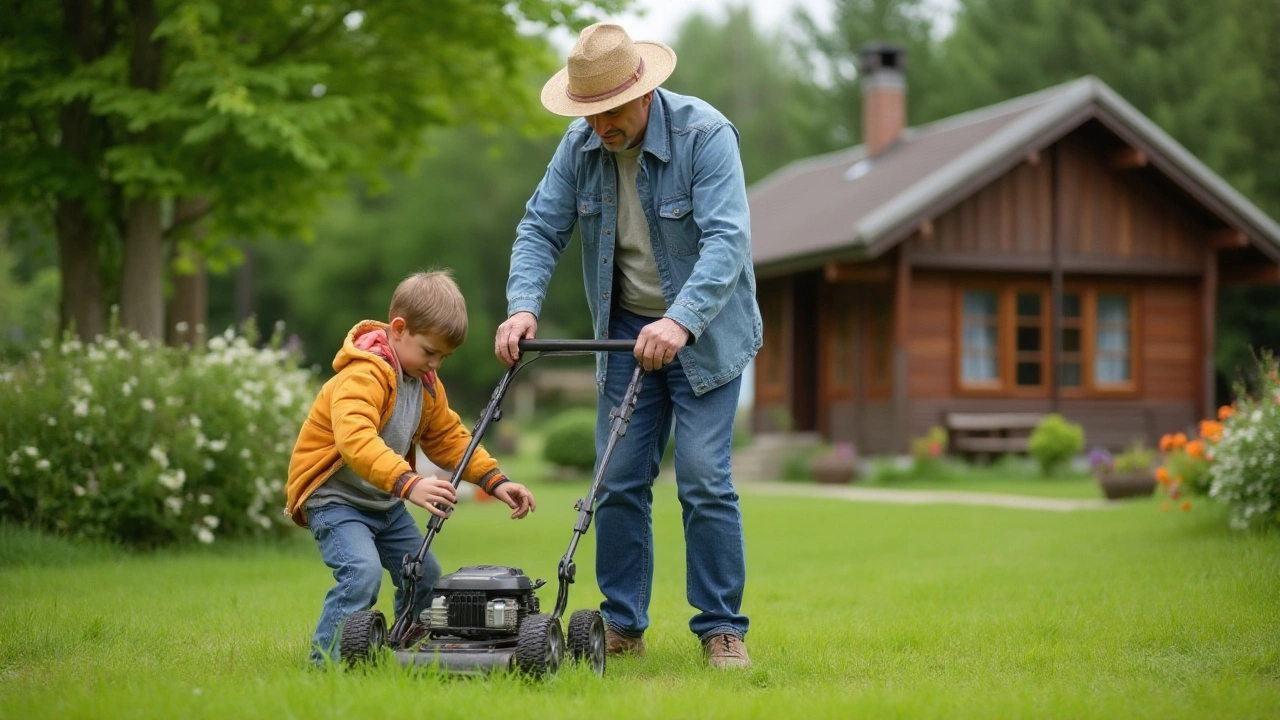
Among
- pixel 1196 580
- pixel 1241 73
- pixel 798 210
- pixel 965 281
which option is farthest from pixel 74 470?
pixel 1241 73

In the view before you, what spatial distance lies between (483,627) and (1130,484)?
10017mm

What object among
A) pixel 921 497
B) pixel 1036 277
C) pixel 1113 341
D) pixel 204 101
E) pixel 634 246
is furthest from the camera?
pixel 1113 341

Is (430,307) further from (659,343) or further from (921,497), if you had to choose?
(921,497)

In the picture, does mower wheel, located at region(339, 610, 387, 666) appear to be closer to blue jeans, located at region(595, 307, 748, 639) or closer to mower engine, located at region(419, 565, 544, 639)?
mower engine, located at region(419, 565, 544, 639)

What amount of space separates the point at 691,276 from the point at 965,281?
633 inches

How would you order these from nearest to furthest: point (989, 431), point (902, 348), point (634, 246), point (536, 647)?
point (536, 647) → point (634, 246) → point (902, 348) → point (989, 431)

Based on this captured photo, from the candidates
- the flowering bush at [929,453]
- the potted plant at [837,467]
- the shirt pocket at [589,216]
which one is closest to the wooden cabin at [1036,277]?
the flowering bush at [929,453]

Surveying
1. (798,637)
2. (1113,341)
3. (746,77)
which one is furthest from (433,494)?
(746,77)

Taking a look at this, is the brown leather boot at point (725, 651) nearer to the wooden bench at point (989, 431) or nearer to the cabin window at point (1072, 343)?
the wooden bench at point (989, 431)

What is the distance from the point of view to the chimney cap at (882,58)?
2316 cm

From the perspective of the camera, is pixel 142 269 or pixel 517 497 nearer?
pixel 517 497

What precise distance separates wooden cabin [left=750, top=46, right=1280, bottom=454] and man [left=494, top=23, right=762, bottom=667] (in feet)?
44.5

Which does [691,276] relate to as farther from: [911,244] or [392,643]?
[911,244]

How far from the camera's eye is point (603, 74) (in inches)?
189
